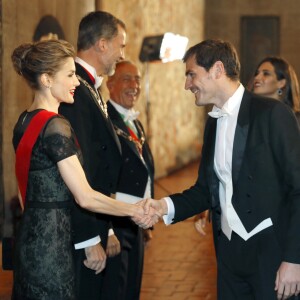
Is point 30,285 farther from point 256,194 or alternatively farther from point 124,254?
point 124,254

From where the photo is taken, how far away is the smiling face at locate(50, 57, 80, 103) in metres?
3.28

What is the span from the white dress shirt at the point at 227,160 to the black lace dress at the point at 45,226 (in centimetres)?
60

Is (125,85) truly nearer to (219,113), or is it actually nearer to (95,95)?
(95,95)

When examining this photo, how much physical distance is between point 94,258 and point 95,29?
45.6 inches

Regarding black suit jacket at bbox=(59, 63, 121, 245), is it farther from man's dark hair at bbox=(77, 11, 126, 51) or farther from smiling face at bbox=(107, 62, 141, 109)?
smiling face at bbox=(107, 62, 141, 109)

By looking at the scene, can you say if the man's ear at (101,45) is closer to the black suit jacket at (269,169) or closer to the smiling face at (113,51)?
the smiling face at (113,51)

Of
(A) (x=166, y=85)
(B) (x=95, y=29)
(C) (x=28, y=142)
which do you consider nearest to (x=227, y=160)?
(C) (x=28, y=142)

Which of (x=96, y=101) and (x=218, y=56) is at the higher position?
(x=218, y=56)

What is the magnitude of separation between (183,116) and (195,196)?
10.9 m

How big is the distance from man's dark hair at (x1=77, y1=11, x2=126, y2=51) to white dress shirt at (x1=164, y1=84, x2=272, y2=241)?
898 mm

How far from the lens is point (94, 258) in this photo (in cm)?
353

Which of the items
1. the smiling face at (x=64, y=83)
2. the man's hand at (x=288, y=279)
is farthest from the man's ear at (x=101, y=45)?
the man's hand at (x=288, y=279)

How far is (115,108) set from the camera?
16.5 ft

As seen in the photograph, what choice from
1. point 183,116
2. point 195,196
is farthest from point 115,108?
point 183,116
